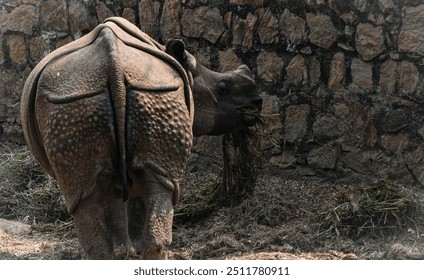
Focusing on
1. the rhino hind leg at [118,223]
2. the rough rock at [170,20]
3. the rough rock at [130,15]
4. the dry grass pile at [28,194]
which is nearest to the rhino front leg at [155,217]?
the rhino hind leg at [118,223]

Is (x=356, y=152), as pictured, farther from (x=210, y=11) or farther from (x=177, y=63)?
(x=177, y=63)

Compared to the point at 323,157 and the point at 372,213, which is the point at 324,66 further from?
the point at 372,213

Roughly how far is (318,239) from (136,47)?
214 cm

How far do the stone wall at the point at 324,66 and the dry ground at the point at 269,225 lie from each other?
29 centimetres

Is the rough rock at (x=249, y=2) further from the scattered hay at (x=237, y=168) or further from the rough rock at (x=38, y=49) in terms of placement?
the rough rock at (x=38, y=49)

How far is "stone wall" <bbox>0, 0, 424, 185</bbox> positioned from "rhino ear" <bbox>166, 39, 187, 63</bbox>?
5.89 feet

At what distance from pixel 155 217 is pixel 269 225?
2150mm

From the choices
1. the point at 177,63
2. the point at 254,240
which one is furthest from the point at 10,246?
the point at 177,63

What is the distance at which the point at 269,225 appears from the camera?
27.1 feet

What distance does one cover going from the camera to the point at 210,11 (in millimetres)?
9352

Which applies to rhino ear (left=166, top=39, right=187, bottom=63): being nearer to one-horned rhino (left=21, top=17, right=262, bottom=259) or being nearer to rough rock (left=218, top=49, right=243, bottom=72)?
one-horned rhino (left=21, top=17, right=262, bottom=259)

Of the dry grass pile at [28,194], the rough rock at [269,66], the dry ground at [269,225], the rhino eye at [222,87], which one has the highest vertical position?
the rhino eye at [222,87]

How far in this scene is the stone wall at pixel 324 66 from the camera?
850cm

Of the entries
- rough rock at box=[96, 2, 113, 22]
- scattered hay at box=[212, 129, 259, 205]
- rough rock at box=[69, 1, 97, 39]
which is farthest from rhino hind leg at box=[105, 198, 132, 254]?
rough rock at box=[69, 1, 97, 39]
